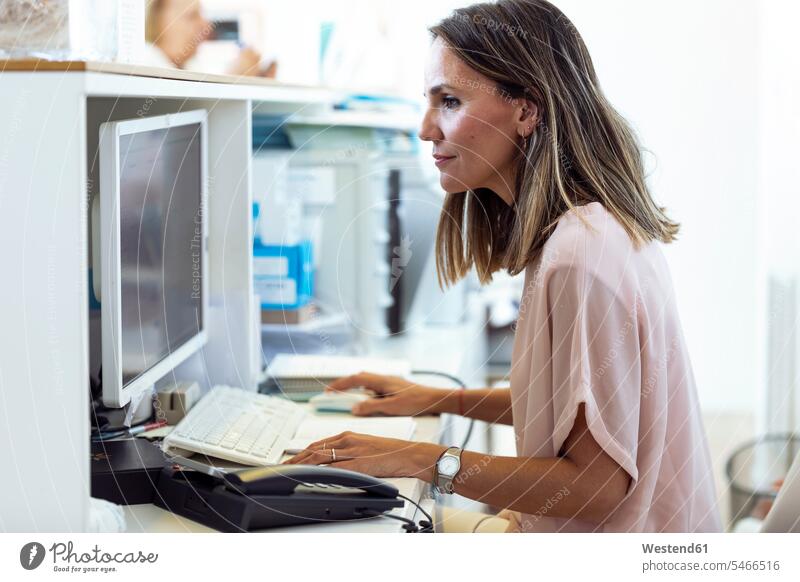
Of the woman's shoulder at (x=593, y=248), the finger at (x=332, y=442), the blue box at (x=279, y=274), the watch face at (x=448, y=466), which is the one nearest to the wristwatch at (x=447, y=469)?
the watch face at (x=448, y=466)

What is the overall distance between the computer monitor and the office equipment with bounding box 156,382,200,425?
0.14 feet

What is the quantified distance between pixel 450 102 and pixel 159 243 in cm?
42

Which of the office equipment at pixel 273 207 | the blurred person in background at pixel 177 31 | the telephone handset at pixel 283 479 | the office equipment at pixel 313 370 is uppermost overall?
the blurred person in background at pixel 177 31

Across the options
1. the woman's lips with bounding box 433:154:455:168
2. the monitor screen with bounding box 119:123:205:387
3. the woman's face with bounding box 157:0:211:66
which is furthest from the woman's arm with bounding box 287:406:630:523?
the woman's face with bounding box 157:0:211:66

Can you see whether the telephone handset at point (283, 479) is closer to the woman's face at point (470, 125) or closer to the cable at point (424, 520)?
the cable at point (424, 520)

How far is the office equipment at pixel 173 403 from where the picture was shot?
4.17 feet

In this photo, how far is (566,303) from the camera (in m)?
1.02

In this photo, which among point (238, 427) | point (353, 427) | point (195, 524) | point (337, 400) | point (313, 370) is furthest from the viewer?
point (313, 370)

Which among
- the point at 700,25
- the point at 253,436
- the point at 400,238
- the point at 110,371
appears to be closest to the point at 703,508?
the point at 253,436

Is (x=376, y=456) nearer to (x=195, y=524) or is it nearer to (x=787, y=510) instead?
(x=195, y=524)

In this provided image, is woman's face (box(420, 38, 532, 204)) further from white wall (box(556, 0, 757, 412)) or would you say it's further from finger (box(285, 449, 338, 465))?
white wall (box(556, 0, 757, 412))

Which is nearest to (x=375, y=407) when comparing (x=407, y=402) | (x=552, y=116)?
(x=407, y=402)

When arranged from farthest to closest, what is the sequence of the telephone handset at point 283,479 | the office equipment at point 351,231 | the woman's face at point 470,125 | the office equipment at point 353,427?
the office equipment at point 351,231 → the office equipment at point 353,427 → the woman's face at point 470,125 → the telephone handset at point 283,479
